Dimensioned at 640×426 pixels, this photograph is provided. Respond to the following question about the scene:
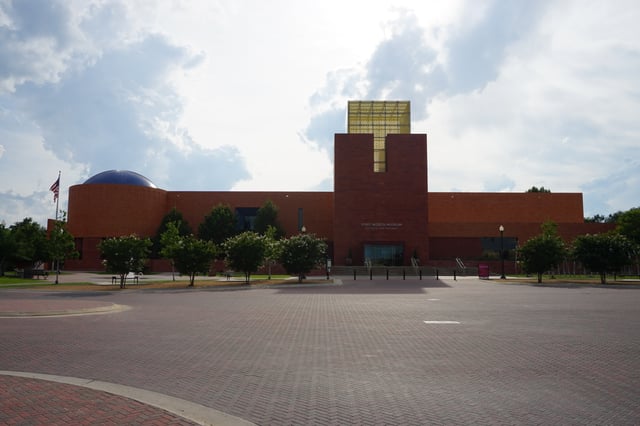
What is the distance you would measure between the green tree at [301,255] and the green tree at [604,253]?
61.1 ft

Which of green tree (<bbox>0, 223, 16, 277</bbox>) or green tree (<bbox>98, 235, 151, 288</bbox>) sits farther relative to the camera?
green tree (<bbox>0, 223, 16, 277</bbox>)

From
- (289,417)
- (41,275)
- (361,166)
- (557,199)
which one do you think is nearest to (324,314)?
(289,417)

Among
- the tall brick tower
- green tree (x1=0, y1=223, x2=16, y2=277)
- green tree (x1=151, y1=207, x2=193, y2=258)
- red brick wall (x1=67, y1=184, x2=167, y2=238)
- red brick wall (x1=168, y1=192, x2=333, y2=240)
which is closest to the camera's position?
green tree (x1=0, y1=223, x2=16, y2=277)

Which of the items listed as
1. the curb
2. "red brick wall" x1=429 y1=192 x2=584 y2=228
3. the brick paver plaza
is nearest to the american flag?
the brick paver plaza

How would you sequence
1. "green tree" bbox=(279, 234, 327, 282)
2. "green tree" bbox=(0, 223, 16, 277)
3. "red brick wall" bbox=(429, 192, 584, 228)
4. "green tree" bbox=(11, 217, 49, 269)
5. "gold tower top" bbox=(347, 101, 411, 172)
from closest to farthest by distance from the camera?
"green tree" bbox=(279, 234, 327, 282)
"green tree" bbox=(0, 223, 16, 277)
"green tree" bbox=(11, 217, 49, 269)
"gold tower top" bbox=(347, 101, 411, 172)
"red brick wall" bbox=(429, 192, 584, 228)

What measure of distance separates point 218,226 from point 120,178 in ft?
60.5

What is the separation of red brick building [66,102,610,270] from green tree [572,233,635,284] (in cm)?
2237

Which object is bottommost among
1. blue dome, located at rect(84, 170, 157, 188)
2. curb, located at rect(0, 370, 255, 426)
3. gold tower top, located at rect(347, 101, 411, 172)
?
curb, located at rect(0, 370, 255, 426)

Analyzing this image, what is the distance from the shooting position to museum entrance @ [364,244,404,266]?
56.5m

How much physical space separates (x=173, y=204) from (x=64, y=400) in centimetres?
6790

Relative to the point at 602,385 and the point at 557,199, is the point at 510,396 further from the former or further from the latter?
the point at 557,199

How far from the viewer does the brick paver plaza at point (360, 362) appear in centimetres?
581

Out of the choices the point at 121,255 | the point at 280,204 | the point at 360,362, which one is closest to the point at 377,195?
the point at 280,204

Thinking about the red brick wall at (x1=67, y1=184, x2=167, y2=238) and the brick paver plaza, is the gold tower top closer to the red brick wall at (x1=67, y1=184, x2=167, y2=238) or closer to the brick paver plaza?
the red brick wall at (x1=67, y1=184, x2=167, y2=238)
